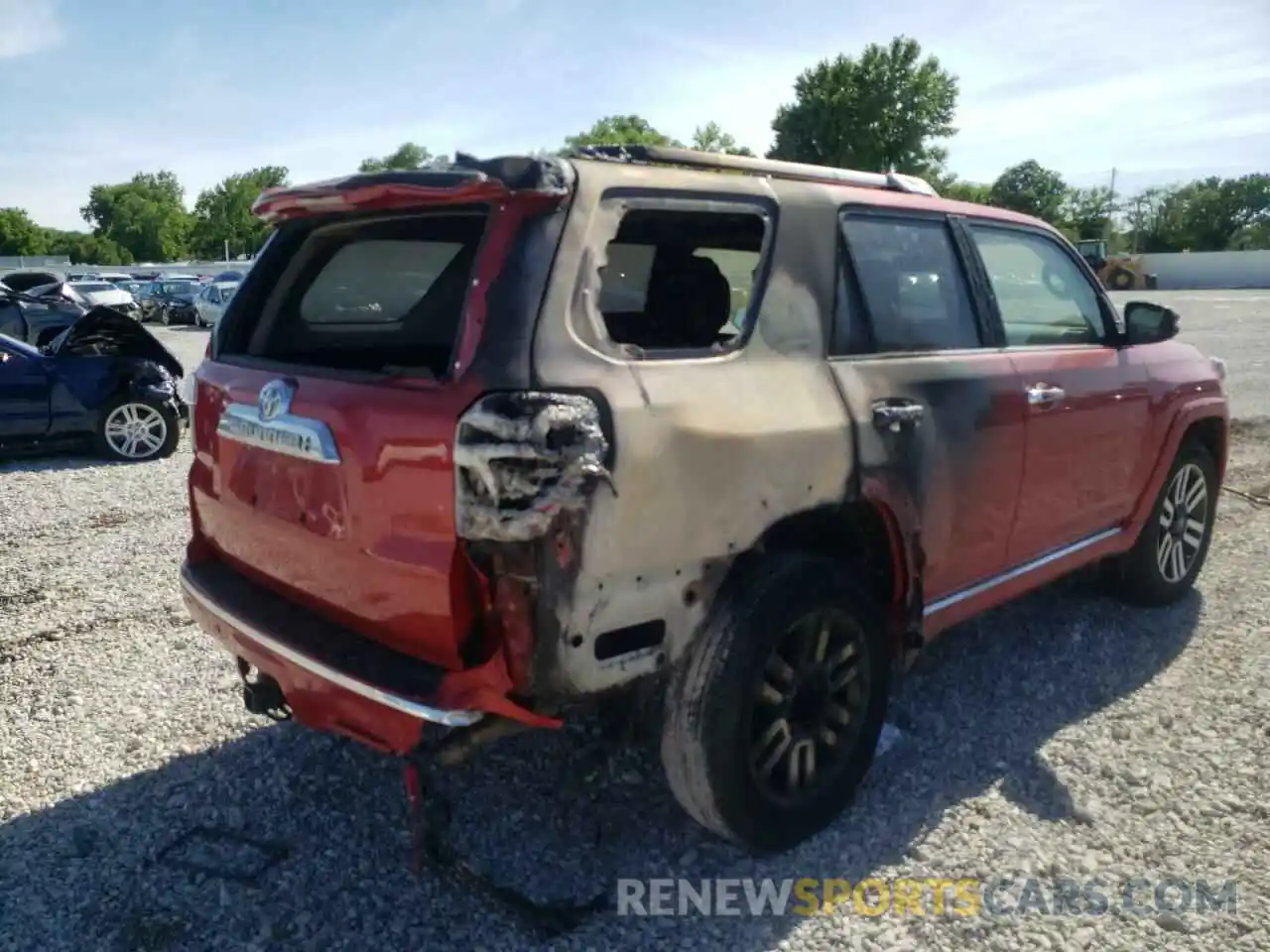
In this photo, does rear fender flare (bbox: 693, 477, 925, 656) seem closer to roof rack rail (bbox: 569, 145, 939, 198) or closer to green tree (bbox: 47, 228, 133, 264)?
roof rack rail (bbox: 569, 145, 939, 198)

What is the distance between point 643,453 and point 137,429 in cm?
791

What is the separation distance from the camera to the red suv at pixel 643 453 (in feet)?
7.43

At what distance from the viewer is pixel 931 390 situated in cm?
311

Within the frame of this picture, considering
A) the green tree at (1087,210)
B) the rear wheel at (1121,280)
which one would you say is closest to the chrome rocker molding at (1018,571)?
the rear wheel at (1121,280)

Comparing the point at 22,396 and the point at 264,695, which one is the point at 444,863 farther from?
the point at 22,396

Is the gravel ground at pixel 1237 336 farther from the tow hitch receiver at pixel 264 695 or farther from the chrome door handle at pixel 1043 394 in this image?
the tow hitch receiver at pixel 264 695

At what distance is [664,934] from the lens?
2.57 meters

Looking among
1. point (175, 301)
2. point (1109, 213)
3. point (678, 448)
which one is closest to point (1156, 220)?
point (1109, 213)

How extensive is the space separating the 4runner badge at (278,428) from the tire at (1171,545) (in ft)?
12.1

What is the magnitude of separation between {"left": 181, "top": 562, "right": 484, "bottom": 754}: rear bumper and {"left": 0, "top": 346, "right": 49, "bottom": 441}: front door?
6596 millimetres

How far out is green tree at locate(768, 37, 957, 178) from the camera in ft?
195

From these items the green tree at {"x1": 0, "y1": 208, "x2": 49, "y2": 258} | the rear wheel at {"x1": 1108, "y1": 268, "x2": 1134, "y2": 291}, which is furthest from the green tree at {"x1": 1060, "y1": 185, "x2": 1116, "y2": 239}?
the green tree at {"x1": 0, "y1": 208, "x2": 49, "y2": 258}

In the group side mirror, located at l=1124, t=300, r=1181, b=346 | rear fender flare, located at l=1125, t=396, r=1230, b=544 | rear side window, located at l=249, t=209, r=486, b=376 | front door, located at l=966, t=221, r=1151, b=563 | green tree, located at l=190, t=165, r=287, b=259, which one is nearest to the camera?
rear side window, located at l=249, t=209, r=486, b=376

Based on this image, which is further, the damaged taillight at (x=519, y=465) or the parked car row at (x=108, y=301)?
the parked car row at (x=108, y=301)
